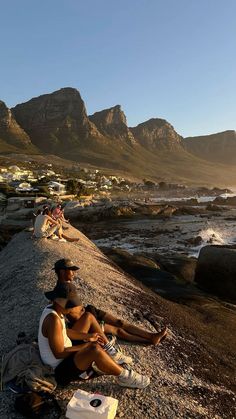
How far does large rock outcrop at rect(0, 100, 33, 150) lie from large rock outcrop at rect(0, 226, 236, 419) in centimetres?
17982

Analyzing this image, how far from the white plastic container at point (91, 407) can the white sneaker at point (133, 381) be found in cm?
89

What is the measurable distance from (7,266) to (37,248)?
140cm

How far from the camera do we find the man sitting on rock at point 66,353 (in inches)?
263

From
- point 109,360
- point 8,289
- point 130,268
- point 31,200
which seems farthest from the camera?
point 31,200

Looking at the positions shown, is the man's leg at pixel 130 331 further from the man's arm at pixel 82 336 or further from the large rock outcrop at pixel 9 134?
the large rock outcrop at pixel 9 134

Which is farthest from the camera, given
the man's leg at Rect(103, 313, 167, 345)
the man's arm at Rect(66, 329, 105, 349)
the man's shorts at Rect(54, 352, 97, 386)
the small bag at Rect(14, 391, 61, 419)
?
the man's leg at Rect(103, 313, 167, 345)

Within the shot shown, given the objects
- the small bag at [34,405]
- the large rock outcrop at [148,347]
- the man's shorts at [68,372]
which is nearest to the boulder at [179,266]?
the large rock outcrop at [148,347]

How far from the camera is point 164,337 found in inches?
364

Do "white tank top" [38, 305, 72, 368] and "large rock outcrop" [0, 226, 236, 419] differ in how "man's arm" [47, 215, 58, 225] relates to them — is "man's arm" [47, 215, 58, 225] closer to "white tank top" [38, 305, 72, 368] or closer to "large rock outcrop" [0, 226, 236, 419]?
"large rock outcrop" [0, 226, 236, 419]

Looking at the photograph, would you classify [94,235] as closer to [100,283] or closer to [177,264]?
[177,264]

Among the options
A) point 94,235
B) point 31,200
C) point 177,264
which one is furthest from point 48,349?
point 31,200

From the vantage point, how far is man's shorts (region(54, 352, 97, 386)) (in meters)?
6.74

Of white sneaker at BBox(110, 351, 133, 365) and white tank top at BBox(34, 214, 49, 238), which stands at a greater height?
white tank top at BBox(34, 214, 49, 238)

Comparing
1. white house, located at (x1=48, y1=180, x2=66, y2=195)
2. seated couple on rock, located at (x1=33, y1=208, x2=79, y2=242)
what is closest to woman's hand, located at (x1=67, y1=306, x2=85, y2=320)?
seated couple on rock, located at (x1=33, y1=208, x2=79, y2=242)
